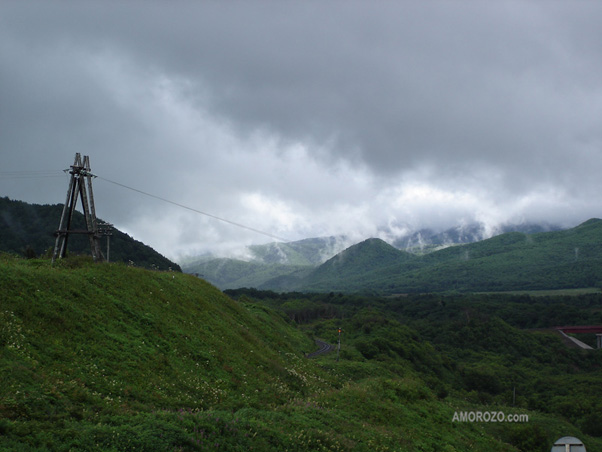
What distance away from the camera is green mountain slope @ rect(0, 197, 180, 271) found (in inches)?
3287

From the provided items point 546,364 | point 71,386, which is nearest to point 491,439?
point 71,386

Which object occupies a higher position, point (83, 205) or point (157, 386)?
point (83, 205)

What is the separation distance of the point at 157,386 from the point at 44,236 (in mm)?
87789

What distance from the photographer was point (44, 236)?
288 feet

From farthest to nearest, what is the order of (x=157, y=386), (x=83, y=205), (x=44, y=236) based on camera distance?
(x=44, y=236) → (x=83, y=205) → (x=157, y=386)

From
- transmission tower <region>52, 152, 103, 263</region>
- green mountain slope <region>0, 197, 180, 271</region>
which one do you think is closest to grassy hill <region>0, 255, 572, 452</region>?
transmission tower <region>52, 152, 103, 263</region>

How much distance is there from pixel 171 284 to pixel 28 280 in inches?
394

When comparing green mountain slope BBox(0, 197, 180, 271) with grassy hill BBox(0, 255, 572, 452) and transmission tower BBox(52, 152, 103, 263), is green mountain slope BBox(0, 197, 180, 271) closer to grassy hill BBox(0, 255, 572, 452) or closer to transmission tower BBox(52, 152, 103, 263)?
transmission tower BBox(52, 152, 103, 263)

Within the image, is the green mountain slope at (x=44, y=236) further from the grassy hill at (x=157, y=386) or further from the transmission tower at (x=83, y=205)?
the grassy hill at (x=157, y=386)


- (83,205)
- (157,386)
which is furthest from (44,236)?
(157,386)

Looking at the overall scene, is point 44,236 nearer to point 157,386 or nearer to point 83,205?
point 83,205

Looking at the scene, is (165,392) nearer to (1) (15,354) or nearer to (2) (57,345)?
(2) (57,345)

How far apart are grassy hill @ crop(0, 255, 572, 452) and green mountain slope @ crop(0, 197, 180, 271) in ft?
209

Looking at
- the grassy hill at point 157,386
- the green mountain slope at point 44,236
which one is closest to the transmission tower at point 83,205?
the grassy hill at point 157,386
